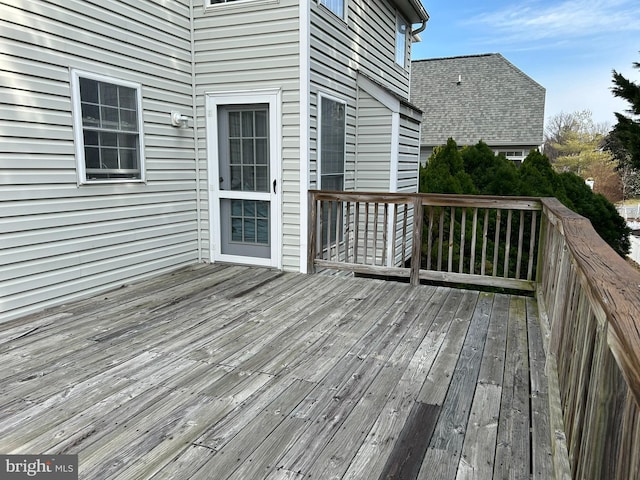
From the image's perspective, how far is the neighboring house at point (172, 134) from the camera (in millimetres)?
3439

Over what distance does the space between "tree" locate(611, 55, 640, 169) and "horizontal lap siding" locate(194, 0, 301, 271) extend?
30.1 ft

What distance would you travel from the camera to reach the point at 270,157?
4.81 m

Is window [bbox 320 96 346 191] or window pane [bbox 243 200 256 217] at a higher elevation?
window [bbox 320 96 346 191]

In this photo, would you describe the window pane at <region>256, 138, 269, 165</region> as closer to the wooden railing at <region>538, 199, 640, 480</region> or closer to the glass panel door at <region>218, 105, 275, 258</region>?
the glass panel door at <region>218, 105, 275, 258</region>

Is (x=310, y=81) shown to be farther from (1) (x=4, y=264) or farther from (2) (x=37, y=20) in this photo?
(1) (x=4, y=264)

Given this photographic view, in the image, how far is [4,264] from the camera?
3318mm

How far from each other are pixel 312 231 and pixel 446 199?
1464 millimetres

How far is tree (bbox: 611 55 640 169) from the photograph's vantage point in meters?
10.0

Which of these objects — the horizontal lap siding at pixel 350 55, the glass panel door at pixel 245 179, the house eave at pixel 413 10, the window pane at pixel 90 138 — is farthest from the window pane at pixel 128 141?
the house eave at pixel 413 10

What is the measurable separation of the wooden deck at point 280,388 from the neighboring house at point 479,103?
13747mm

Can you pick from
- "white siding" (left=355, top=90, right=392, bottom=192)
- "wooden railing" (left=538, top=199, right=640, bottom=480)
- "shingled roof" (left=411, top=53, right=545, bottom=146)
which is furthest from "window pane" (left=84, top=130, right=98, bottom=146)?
"shingled roof" (left=411, top=53, right=545, bottom=146)

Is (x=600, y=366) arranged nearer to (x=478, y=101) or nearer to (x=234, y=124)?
(x=234, y=124)

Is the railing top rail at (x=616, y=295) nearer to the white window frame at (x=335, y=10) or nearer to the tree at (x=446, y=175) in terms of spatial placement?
the white window frame at (x=335, y=10)

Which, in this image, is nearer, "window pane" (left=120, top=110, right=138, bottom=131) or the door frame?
"window pane" (left=120, top=110, right=138, bottom=131)
